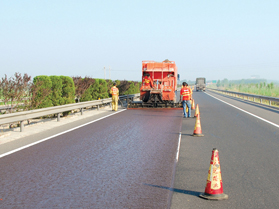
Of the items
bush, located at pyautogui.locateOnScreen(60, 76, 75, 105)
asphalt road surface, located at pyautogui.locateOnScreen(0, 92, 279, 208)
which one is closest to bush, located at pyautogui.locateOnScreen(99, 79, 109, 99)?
bush, located at pyautogui.locateOnScreen(60, 76, 75, 105)

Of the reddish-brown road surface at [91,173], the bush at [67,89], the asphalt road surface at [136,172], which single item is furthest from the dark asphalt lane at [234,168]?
the bush at [67,89]

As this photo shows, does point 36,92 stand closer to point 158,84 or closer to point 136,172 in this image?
point 158,84

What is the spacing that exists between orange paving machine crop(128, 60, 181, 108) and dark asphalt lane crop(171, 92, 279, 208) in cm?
1101

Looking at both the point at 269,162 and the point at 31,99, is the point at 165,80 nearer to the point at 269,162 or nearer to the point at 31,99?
the point at 31,99

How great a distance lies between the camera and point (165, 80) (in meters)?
22.9

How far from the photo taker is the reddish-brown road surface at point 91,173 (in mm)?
4816

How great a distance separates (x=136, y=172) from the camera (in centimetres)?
631

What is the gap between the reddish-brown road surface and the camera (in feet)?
15.8

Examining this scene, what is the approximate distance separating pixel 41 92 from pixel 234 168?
457 inches

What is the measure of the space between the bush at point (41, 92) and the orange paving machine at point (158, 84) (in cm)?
757

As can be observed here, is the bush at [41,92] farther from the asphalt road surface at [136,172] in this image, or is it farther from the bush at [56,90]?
the asphalt road surface at [136,172]

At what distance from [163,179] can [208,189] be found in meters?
1.07

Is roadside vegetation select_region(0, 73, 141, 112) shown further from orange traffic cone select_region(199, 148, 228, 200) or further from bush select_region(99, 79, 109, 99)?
orange traffic cone select_region(199, 148, 228, 200)

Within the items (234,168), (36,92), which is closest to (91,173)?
(234,168)
